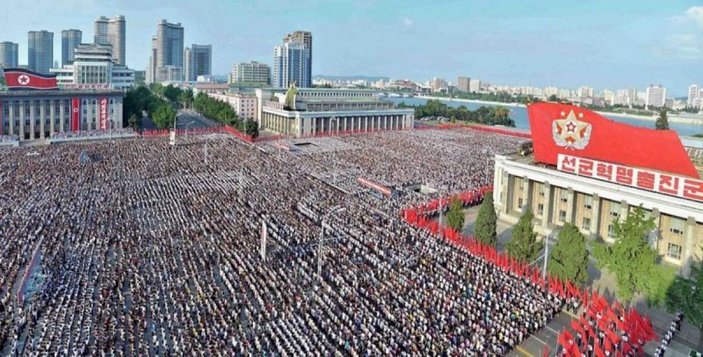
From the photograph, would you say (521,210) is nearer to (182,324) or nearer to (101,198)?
(182,324)

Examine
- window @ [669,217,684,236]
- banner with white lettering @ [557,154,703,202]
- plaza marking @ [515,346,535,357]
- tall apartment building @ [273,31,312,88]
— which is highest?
tall apartment building @ [273,31,312,88]

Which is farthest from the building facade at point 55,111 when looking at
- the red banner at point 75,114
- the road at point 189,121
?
the road at point 189,121

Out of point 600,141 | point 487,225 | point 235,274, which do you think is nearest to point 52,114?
point 235,274

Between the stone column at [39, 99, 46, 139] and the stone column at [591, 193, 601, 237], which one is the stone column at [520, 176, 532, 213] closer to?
the stone column at [591, 193, 601, 237]

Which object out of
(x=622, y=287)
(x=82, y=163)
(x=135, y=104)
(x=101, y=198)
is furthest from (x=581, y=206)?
(x=135, y=104)

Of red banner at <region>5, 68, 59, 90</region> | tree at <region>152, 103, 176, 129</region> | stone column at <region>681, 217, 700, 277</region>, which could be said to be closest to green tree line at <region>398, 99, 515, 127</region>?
tree at <region>152, 103, 176, 129</region>

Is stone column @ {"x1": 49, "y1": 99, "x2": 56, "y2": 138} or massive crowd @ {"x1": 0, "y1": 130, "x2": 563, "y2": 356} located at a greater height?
stone column @ {"x1": 49, "y1": 99, "x2": 56, "y2": 138}

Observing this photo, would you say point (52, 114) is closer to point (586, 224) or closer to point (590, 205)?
point (586, 224)
